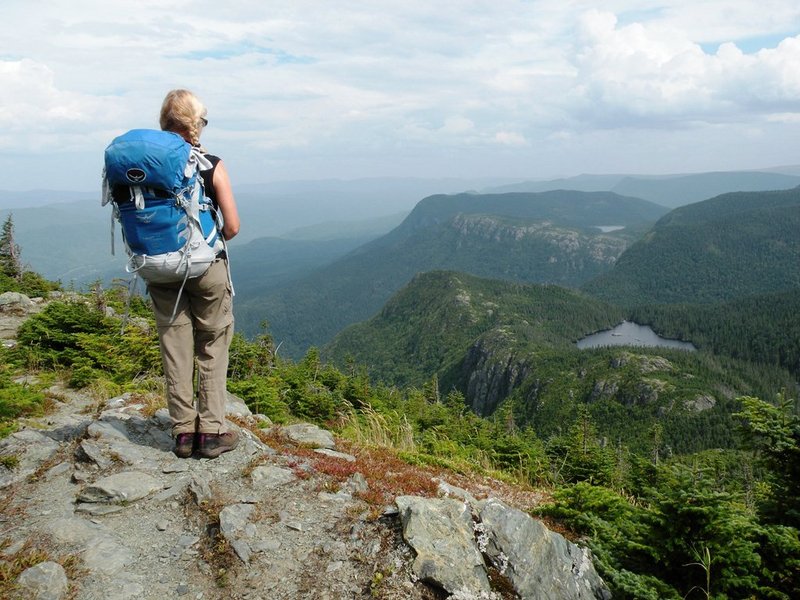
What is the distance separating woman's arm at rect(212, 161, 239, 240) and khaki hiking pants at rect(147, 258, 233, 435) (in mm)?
383

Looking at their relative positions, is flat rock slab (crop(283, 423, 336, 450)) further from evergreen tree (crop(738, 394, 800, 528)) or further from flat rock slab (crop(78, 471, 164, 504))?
evergreen tree (crop(738, 394, 800, 528))

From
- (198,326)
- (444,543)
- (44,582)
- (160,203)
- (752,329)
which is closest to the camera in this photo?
(44,582)

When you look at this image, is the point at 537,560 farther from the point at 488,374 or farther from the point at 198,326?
the point at 488,374

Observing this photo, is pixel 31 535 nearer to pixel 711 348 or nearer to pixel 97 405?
pixel 97 405

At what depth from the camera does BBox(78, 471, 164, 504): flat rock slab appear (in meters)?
5.17

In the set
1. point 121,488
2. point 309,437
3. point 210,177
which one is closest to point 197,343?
point 121,488

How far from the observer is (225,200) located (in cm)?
551

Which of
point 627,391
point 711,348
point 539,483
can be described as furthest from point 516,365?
point 539,483

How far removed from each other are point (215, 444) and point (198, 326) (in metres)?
1.46

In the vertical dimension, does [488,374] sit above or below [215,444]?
below

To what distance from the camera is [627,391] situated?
12412 centimetres

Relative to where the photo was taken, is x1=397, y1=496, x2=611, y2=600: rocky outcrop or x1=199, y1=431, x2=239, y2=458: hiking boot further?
x1=199, y1=431, x2=239, y2=458: hiking boot

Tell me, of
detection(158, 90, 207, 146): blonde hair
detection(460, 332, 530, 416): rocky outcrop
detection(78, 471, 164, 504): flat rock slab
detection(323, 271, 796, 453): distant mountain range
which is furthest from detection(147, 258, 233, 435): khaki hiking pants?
detection(460, 332, 530, 416): rocky outcrop

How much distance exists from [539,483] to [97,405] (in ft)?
26.6
